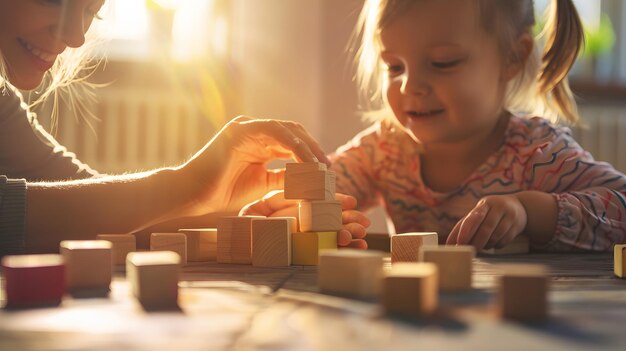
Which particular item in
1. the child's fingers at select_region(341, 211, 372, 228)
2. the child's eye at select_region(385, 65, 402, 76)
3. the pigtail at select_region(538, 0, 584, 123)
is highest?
the pigtail at select_region(538, 0, 584, 123)

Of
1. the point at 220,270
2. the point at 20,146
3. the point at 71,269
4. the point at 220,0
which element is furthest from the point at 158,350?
the point at 220,0

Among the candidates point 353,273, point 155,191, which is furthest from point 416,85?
point 353,273

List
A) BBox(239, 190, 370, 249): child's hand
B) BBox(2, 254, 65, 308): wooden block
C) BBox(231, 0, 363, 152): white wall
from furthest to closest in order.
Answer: BBox(231, 0, 363, 152): white wall
BBox(239, 190, 370, 249): child's hand
BBox(2, 254, 65, 308): wooden block

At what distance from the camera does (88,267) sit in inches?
24.5

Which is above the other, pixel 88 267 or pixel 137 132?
pixel 137 132

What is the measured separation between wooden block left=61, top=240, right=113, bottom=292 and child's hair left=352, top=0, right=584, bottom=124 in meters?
1.17

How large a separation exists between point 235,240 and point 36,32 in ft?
2.22

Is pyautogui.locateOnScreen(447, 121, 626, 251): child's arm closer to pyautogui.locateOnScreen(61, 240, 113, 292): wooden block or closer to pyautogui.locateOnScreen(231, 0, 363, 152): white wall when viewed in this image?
pyautogui.locateOnScreen(61, 240, 113, 292): wooden block

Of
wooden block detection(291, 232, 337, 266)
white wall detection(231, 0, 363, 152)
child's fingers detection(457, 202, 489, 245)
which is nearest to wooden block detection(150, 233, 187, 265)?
wooden block detection(291, 232, 337, 266)

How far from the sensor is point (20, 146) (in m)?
1.49

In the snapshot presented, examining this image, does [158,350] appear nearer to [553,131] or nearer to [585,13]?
[553,131]

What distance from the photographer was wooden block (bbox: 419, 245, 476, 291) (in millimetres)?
628

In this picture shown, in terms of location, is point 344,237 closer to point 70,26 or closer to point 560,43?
point 70,26

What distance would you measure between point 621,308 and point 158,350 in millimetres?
366
